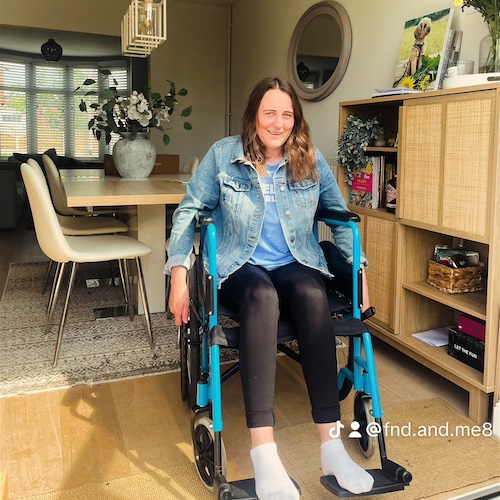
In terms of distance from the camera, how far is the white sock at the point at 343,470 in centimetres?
131

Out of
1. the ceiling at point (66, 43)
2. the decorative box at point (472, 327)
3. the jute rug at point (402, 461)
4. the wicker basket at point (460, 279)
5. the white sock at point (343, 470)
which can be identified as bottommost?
the jute rug at point (402, 461)

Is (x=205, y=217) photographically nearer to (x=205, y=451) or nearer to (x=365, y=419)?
(x=205, y=451)

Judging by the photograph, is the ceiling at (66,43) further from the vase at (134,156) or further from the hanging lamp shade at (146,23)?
the vase at (134,156)

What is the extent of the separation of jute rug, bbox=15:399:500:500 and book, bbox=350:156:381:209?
948 mm

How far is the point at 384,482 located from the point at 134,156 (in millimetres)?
2427

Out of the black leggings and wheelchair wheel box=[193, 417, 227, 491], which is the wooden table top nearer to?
the black leggings

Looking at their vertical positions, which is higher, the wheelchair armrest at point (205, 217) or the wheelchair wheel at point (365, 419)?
the wheelchair armrest at point (205, 217)

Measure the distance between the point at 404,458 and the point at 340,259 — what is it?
63 cm

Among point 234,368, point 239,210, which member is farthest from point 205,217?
point 234,368

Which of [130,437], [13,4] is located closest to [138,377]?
[130,437]

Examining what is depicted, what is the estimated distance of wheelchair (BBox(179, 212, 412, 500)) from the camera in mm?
1364

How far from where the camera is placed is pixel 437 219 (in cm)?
201

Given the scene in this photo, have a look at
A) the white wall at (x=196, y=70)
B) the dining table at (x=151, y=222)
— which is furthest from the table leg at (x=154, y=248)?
the white wall at (x=196, y=70)

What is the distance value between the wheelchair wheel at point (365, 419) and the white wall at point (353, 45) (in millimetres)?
1520
